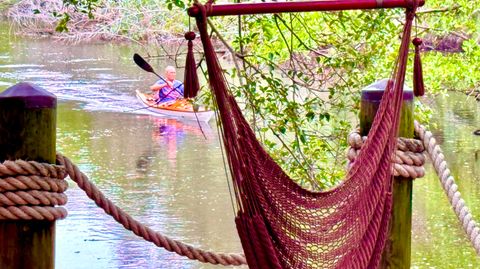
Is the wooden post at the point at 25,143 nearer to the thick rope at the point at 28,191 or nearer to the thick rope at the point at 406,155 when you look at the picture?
the thick rope at the point at 28,191

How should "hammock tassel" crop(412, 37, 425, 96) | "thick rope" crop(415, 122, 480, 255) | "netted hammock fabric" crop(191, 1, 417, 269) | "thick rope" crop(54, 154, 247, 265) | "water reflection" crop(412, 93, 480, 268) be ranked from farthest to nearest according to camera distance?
"water reflection" crop(412, 93, 480, 268)
"thick rope" crop(415, 122, 480, 255)
"hammock tassel" crop(412, 37, 425, 96)
"thick rope" crop(54, 154, 247, 265)
"netted hammock fabric" crop(191, 1, 417, 269)

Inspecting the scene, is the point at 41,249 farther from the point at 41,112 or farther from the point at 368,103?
the point at 368,103

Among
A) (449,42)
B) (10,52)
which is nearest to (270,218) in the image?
(449,42)

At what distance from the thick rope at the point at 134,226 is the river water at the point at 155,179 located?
10.2ft

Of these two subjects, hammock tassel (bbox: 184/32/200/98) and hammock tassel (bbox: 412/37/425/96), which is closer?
hammock tassel (bbox: 184/32/200/98)

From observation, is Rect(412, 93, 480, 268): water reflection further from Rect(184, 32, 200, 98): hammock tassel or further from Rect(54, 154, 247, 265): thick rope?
Rect(184, 32, 200, 98): hammock tassel

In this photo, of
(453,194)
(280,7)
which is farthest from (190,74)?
(453,194)

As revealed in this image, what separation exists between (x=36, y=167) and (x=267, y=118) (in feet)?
6.04

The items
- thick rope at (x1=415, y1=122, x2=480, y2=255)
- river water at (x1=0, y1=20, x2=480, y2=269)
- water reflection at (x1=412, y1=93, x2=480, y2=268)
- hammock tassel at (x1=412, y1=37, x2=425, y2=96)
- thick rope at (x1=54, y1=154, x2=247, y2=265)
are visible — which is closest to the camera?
A: thick rope at (x1=54, y1=154, x2=247, y2=265)

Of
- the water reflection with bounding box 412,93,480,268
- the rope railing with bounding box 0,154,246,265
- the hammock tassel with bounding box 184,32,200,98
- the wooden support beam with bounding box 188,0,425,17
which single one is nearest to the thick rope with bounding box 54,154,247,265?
the rope railing with bounding box 0,154,246,265

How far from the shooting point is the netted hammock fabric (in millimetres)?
1351

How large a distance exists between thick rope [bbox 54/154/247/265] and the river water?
311 centimetres

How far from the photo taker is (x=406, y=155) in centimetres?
168

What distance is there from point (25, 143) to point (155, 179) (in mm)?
5835
